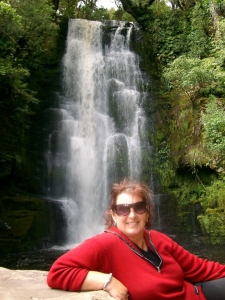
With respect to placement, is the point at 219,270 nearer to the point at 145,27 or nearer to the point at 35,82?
the point at 35,82

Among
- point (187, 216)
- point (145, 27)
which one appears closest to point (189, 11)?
point (145, 27)

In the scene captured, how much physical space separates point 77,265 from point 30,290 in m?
0.39

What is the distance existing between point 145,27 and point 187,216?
9638 mm

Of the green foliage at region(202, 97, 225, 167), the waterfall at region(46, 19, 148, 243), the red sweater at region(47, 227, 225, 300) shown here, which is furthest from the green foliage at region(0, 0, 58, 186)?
the red sweater at region(47, 227, 225, 300)

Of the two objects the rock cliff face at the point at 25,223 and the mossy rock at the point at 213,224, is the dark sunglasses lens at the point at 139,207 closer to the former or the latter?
the rock cliff face at the point at 25,223

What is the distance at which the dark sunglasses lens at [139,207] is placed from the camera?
7.14 feet

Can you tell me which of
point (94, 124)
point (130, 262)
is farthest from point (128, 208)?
point (94, 124)

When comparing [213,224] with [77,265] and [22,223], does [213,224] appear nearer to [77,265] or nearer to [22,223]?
[22,223]

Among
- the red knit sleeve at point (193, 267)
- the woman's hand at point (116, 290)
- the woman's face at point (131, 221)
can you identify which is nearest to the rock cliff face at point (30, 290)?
the woman's hand at point (116, 290)

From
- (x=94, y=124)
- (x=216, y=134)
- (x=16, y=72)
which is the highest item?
(x=16, y=72)

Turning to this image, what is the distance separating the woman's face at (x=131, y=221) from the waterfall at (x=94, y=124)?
8757 millimetres

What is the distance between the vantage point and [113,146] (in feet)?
42.7

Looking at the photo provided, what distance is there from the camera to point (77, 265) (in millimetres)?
1911

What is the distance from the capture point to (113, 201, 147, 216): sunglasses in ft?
7.11
